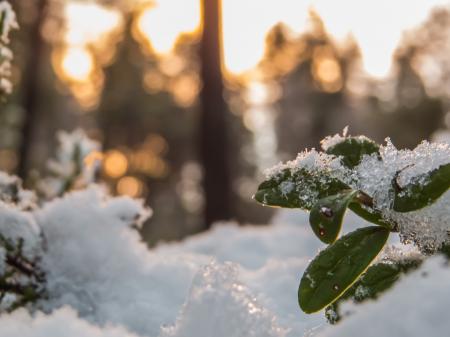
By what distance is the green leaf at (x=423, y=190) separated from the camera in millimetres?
734

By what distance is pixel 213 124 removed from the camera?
806 centimetres

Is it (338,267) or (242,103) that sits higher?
(242,103)

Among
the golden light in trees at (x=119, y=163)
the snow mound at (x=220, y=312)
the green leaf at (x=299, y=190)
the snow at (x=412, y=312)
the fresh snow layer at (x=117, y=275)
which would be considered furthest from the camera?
the golden light in trees at (x=119, y=163)

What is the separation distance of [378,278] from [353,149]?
19 centimetres

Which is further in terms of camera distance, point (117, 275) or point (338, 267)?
point (117, 275)

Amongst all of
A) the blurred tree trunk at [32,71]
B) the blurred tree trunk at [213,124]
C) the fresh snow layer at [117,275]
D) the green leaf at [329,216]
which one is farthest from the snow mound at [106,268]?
the blurred tree trunk at [32,71]

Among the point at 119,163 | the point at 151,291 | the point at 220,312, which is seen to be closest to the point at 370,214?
the point at 220,312

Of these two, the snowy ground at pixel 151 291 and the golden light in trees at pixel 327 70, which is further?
the golden light in trees at pixel 327 70

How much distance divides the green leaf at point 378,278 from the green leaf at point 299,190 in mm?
115

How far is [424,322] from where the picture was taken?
0.48 meters

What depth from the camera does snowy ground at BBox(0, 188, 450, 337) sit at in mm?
522

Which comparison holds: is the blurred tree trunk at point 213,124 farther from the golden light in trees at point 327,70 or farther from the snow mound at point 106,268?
the golden light in trees at point 327,70

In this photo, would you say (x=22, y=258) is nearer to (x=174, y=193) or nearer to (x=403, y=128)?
(x=403, y=128)

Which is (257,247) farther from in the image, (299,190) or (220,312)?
(220,312)
